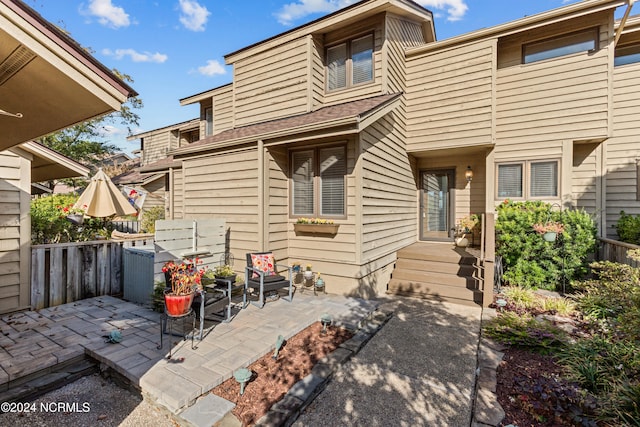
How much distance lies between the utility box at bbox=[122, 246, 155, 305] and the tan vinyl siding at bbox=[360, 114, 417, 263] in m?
4.01

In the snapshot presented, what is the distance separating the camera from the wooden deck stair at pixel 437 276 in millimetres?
6102

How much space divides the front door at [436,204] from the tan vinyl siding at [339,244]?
4.46 m

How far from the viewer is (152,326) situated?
423 cm

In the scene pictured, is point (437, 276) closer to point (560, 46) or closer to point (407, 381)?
point (407, 381)

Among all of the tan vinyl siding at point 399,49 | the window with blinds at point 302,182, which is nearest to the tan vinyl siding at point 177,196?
the window with blinds at point 302,182

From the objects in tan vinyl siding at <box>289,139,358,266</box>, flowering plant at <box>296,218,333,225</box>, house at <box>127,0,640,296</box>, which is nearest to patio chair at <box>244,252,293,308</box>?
house at <box>127,0,640,296</box>

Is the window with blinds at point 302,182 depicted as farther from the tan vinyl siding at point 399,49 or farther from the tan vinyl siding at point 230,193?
the tan vinyl siding at point 399,49

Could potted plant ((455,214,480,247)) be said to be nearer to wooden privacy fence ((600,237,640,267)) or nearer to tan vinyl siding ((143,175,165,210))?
wooden privacy fence ((600,237,640,267))

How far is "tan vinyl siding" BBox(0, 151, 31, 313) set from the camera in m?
4.58

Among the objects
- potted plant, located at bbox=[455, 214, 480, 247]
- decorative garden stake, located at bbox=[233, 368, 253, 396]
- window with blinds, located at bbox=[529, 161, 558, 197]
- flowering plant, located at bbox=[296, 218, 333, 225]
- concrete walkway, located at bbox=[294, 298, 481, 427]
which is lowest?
concrete walkway, located at bbox=[294, 298, 481, 427]

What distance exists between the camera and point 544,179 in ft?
24.6

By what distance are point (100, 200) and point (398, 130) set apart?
276 inches

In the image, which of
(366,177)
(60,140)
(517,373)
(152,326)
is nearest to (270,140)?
(366,177)

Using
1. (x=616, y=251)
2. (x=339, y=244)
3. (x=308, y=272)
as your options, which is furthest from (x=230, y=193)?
(x=616, y=251)
